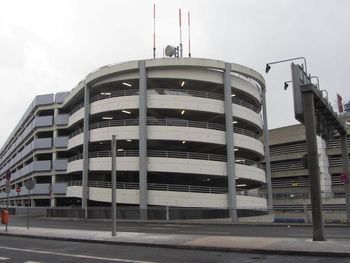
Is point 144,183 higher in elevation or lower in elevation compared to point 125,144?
lower

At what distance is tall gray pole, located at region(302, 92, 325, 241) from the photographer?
11781 millimetres

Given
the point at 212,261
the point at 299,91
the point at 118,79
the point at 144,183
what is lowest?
the point at 212,261

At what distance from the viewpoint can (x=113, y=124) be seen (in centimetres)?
3947

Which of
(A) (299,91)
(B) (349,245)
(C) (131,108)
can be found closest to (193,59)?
(C) (131,108)

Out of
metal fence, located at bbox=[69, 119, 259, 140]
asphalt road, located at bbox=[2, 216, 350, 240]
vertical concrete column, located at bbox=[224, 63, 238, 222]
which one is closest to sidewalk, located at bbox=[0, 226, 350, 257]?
asphalt road, located at bbox=[2, 216, 350, 240]

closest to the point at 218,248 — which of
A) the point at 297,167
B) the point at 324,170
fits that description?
the point at 324,170

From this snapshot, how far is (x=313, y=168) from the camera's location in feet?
40.5

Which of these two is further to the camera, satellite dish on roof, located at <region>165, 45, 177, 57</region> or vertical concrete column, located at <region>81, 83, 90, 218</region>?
satellite dish on roof, located at <region>165, 45, 177, 57</region>

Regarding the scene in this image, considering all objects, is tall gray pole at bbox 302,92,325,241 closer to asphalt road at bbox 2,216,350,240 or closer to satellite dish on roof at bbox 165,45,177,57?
asphalt road at bbox 2,216,350,240

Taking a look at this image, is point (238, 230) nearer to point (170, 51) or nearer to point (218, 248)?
point (218, 248)

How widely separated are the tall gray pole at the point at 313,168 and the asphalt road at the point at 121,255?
2679 mm

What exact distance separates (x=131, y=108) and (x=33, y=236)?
67.2ft

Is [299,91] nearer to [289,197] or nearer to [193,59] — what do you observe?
[193,59]

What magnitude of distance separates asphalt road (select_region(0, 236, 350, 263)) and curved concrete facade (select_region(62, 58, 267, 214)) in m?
20.5
